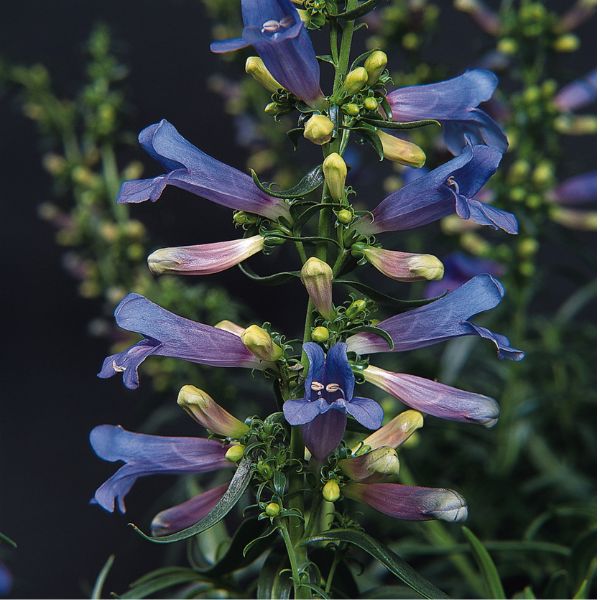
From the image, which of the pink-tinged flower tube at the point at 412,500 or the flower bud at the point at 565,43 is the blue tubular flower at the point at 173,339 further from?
the flower bud at the point at 565,43

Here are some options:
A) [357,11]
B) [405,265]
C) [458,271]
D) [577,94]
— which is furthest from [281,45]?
[577,94]

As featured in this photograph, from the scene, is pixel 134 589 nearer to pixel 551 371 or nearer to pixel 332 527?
pixel 332 527

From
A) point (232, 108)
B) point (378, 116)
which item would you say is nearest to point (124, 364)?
point (378, 116)

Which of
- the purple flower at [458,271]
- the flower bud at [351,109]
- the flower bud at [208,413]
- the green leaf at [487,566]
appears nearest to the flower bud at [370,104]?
the flower bud at [351,109]

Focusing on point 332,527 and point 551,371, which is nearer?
point 332,527

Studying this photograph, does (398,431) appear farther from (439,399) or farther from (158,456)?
(158,456)

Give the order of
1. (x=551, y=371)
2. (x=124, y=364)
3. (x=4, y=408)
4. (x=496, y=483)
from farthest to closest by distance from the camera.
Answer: (x=4, y=408)
(x=551, y=371)
(x=496, y=483)
(x=124, y=364)
